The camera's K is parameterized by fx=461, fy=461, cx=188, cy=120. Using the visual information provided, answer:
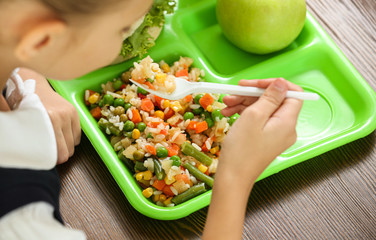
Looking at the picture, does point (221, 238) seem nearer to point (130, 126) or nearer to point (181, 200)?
point (181, 200)

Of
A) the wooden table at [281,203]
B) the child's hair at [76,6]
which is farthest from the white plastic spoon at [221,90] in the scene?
the child's hair at [76,6]

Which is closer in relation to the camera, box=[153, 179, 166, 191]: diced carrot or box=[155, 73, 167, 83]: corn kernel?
box=[153, 179, 166, 191]: diced carrot

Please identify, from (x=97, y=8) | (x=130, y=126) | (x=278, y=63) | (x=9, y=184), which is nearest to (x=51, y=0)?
(x=97, y=8)

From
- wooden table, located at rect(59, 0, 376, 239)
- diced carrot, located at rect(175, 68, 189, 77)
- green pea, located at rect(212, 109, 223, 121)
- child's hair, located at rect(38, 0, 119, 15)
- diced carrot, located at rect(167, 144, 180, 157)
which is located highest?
child's hair, located at rect(38, 0, 119, 15)

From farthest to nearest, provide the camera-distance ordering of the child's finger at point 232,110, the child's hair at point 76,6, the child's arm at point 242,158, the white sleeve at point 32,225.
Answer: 1. the child's finger at point 232,110
2. the child's arm at point 242,158
3. the white sleeve at point 32,225
4. the child's hair at point 76,6

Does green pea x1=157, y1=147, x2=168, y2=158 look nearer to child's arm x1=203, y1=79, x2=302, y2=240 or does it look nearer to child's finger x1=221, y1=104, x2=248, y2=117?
child's finger x1=221, y1=104, x2=248, y2=117

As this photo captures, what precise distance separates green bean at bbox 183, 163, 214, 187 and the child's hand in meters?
0.41

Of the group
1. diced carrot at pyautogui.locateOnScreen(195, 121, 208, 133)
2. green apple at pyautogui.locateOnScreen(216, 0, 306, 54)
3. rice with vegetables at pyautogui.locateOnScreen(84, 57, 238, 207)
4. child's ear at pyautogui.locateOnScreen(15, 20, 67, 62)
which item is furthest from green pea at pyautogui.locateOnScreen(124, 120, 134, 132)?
child's ear at pyautogui.locateOnScreen(15, 20, 67, 62)

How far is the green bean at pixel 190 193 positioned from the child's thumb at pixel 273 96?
450 millimetres

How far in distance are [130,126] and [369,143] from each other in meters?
0.81

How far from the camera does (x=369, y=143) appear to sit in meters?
1.57

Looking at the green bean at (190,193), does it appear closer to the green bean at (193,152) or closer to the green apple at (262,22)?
the green bean at (193,152)

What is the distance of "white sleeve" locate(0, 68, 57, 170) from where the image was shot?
2.80 feet

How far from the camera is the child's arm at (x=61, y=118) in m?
1.37
